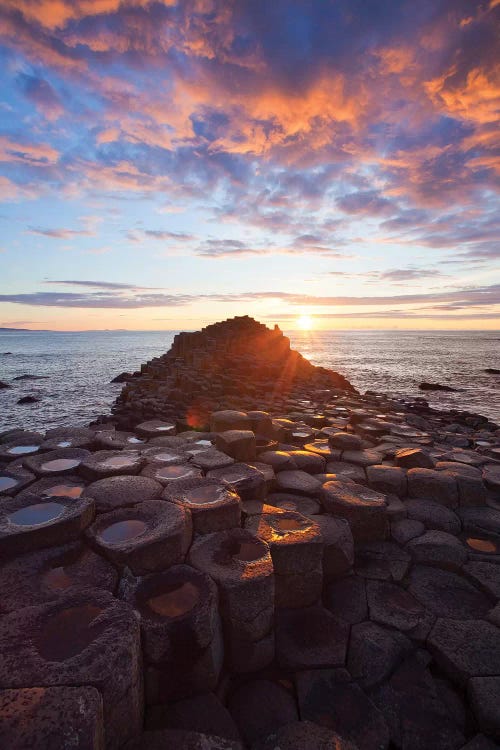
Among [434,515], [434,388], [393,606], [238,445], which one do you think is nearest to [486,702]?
[393,606]

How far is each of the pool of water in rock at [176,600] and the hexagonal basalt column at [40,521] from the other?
1.15 m

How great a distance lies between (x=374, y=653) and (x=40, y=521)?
A: 3.40 m

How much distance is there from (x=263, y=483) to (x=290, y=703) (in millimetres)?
2473

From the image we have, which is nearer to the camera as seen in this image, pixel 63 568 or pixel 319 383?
pixel 63 568

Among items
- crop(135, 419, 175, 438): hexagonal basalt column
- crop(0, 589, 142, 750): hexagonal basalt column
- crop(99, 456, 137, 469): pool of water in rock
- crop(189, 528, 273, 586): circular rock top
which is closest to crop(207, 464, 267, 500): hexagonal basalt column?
crop(189, 528, 273, 586): circular rock top

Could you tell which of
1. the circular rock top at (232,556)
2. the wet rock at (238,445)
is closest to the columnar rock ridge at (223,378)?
the wet rock at (238,445)

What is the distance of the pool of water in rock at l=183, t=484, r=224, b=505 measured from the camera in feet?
14.4

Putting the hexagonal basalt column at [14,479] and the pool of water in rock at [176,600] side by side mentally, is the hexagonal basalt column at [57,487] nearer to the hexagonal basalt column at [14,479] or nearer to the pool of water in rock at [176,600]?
the hexagonal basalt column at [14,479]

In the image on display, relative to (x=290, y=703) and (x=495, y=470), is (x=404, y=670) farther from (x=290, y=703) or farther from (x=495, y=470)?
(x=495, y=470)

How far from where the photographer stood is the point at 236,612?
326cm

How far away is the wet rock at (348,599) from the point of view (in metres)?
3.87

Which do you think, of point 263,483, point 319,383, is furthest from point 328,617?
point 319,383

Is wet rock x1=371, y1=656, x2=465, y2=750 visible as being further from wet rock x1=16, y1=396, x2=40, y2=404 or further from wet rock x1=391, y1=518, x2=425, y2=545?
wet rock x1=16, y1=396, x2=40, y2=404

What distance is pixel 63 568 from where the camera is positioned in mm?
3461
